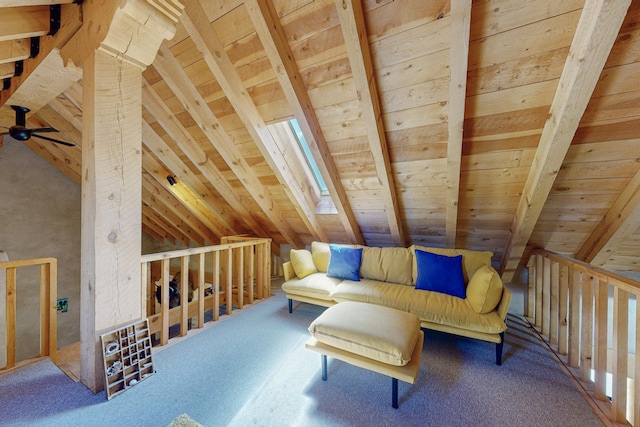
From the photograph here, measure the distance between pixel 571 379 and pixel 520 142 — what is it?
1.90 m

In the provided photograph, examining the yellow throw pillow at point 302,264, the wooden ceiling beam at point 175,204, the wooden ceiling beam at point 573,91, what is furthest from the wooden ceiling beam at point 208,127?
the wooden ceiling beam at point 573,91

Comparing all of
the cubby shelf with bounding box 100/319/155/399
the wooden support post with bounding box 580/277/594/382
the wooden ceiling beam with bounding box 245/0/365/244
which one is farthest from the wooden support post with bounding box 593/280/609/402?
the cubby shelf with bounding box 100/319/155/399

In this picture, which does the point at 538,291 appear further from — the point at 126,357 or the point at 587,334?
the point at 126,357

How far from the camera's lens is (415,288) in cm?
263

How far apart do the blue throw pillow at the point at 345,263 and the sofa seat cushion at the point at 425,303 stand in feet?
0.40

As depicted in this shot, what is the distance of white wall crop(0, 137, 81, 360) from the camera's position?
3.68m

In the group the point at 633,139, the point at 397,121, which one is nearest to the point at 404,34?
the point at 397,121

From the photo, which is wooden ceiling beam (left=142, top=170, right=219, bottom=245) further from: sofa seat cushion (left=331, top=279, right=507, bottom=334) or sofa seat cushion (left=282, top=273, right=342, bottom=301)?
sofa seat cushion (left=331, top=279, right=507, bottom=334)

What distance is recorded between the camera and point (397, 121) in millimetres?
2113

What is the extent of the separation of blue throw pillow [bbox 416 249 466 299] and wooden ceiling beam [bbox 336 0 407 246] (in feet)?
2.21

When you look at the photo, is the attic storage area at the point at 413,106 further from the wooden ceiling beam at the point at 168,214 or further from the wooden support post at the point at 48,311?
the wooden support post at the point at 48,311

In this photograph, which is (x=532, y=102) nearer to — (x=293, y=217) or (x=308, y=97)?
(x=308, y=97)

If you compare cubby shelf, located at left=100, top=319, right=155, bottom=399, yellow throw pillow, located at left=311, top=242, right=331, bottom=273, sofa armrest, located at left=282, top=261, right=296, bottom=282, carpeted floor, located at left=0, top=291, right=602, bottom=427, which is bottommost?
carpeted floor, located at left=0, top=291, right=602, bottom=427

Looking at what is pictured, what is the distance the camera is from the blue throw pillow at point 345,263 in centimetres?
298
